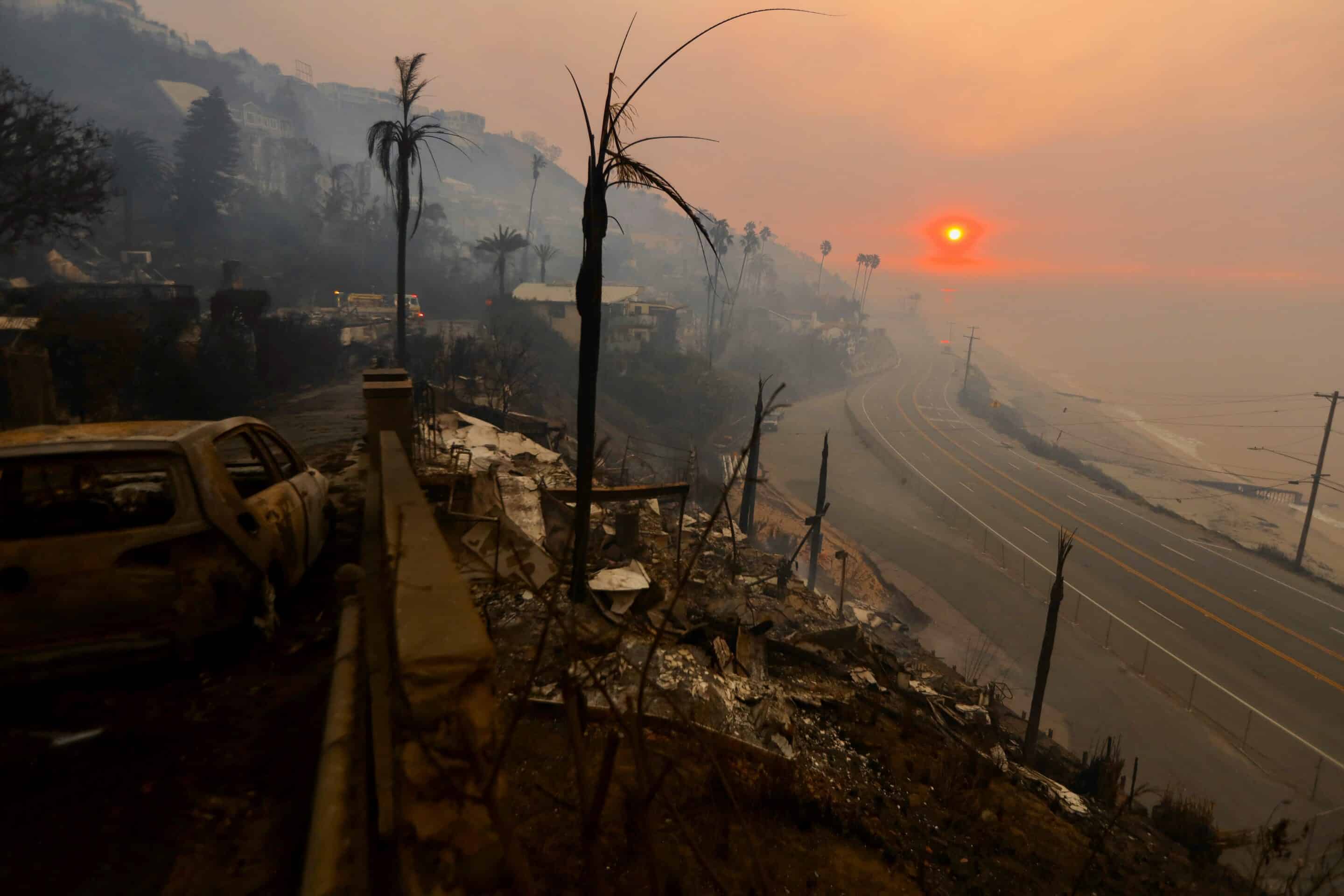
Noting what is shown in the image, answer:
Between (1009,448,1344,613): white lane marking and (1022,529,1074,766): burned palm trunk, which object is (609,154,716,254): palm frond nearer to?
(1022,529,1074,766): burned palm trunk

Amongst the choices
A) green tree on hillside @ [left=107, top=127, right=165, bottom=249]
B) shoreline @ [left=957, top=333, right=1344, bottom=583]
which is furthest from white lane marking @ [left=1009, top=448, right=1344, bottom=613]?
Answer: green tree on hillside @ [left=107, top=127, right=165, bottom=249]

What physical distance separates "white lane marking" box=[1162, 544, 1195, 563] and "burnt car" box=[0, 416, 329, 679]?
157 ft

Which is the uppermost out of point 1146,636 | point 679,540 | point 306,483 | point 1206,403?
point 306,483

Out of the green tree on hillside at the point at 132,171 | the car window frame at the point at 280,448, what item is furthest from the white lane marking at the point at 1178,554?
the green tree on hillside at the point at 132,171

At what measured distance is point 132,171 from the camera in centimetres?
6128

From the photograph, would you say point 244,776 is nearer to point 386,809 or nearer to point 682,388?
point 386,809

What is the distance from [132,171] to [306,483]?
79.3 metres

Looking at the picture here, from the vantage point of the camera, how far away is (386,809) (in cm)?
200

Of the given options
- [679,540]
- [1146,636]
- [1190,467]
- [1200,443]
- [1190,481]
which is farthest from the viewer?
[1200,443]

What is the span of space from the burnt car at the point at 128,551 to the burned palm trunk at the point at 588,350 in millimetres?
3175

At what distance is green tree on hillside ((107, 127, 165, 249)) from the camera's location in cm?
5716

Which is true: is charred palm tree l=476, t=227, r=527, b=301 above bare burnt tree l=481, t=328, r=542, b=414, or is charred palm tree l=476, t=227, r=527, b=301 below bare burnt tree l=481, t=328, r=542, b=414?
above

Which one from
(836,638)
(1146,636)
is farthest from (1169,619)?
(836,638)

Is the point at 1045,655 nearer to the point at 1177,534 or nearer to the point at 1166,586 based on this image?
the point at 1166,586
